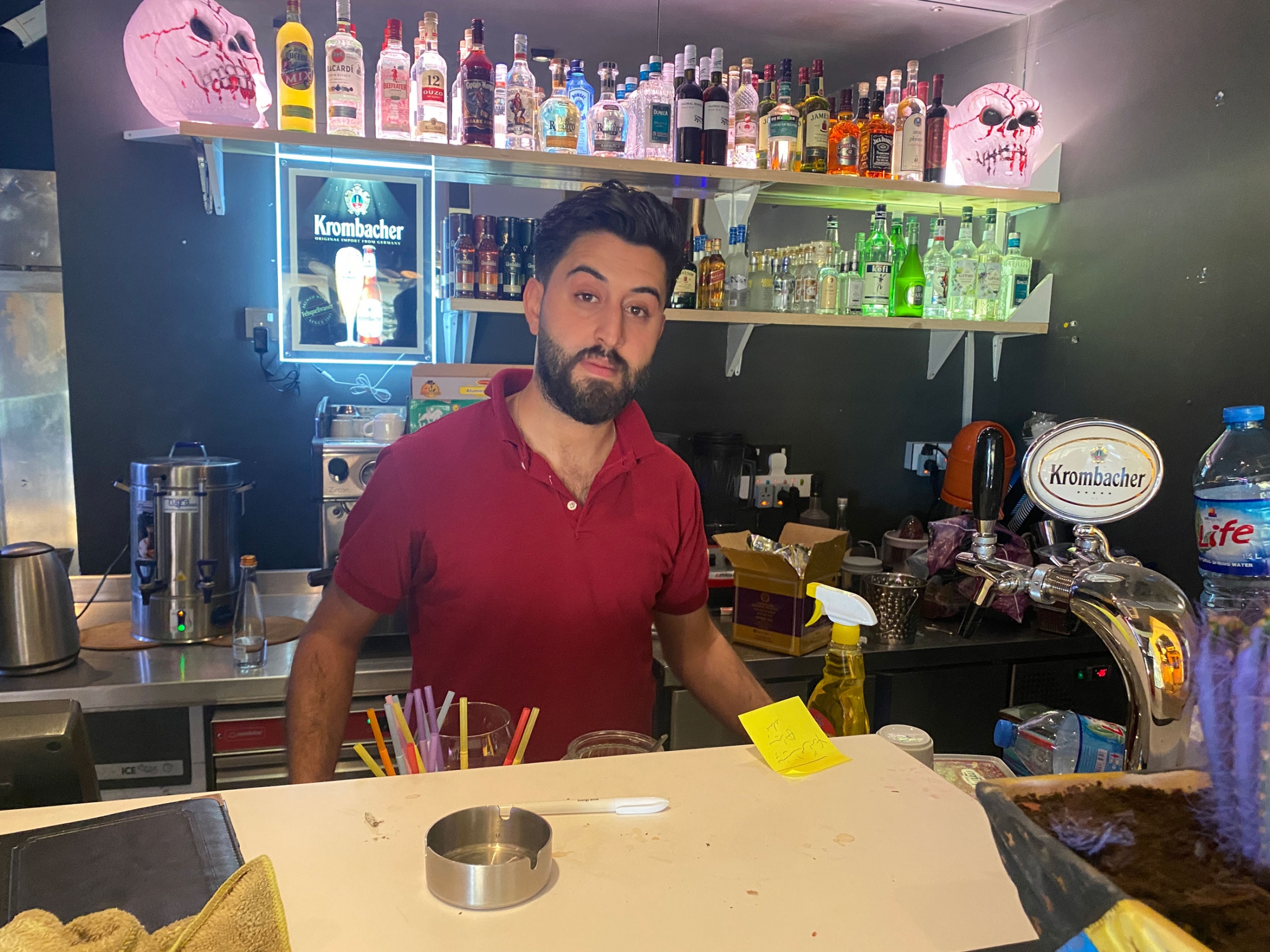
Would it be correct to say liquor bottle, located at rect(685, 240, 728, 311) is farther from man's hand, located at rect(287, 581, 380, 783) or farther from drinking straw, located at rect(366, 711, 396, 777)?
drinking straw, located at rect(366, 711, 396, 777)

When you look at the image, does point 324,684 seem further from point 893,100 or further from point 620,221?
point 893,100

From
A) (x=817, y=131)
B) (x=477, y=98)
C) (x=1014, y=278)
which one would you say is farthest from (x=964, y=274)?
(x=477, y=98)

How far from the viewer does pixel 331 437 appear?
2363 millimetres

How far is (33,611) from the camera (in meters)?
1.89

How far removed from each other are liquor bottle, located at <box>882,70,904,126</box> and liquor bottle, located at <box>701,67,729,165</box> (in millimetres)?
565

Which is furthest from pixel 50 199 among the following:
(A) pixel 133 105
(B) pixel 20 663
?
(B) pixel 20 663

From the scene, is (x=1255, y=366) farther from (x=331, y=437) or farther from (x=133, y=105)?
(x=133, y=105)

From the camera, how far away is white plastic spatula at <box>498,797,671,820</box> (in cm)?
69

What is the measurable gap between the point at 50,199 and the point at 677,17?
7.60ft

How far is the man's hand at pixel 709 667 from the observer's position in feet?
4.52

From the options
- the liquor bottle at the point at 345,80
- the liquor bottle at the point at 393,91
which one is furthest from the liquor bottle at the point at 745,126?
the liquor bottle at the point at 345,80

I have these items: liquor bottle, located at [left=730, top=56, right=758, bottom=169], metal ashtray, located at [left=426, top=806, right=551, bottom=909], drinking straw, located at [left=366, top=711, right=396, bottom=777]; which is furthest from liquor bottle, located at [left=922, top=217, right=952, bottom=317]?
metal ashtray, located at [left=426, top=806, right=551, bottom=909]

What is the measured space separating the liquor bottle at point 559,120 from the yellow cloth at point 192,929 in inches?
84.5

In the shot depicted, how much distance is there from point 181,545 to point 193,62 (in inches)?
46.4
